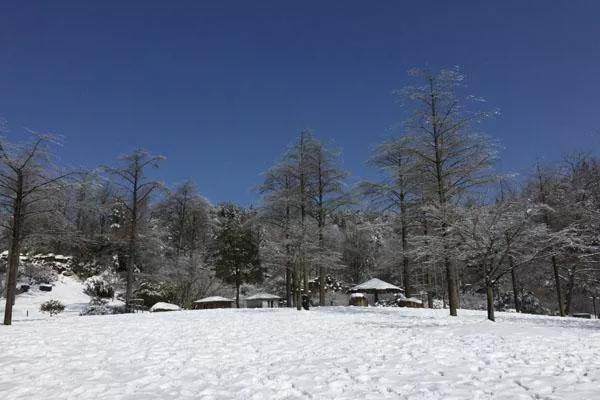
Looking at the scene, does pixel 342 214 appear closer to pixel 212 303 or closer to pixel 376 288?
pixel 376 288

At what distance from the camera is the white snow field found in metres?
5.54

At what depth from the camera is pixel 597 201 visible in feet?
75.9

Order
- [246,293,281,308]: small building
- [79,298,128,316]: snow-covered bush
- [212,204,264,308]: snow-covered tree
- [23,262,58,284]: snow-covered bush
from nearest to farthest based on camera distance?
[79,298,128,316]: snow-covered bush < [23,262,58,284]: snow-covered bush < [246,293,281,308]: small building < [212,204,264,308]: snow-covered tree

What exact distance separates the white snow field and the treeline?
5555 millimetres

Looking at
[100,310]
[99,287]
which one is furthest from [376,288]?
[99,287]

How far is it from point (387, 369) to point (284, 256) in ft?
53.6

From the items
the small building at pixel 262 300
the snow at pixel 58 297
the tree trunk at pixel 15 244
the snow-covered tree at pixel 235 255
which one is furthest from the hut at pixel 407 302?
the snow at pixel 58 297

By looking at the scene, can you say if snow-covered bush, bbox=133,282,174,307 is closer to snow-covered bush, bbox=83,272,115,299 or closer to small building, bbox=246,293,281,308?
snow-covered bush, bbox=83,272,115,299

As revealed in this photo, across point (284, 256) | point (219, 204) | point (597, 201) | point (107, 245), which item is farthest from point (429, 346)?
point (219, 204)

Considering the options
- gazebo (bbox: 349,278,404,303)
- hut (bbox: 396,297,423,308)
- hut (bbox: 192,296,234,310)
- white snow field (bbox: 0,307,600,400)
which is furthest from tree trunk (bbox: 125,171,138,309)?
hut (bbox: 396,297,423,308)

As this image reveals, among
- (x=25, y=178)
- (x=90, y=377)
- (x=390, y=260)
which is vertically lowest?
(x=90, y=377)

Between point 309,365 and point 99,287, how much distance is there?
32318 millimetres

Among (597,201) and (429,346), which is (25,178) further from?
(597,201)

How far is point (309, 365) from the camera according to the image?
24.0ft
